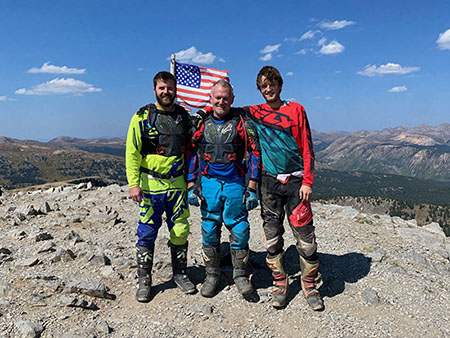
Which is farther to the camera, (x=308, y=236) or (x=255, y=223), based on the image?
(x=255, y=223)

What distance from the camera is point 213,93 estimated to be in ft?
22.3

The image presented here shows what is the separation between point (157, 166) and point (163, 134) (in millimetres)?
722

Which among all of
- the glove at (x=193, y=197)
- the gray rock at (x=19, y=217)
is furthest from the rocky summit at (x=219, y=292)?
the glove at (x=193, y=197)

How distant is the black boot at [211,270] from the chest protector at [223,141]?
210 centimetres

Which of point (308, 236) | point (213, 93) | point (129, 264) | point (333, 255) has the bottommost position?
point (333, 255)

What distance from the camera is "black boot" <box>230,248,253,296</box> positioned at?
281 inches

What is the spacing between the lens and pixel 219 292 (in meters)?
7.54

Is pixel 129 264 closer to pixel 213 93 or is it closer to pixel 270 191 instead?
pixel 270 191

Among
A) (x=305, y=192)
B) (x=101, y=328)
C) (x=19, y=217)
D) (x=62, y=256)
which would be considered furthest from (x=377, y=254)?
(x=19, y=217)

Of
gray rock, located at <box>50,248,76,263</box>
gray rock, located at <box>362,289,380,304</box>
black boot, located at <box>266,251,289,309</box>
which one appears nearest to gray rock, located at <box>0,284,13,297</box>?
gray rock, located at <box>50,248,76,263</box>

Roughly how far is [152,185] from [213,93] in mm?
2432

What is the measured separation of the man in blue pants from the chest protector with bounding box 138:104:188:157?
1.24 feet

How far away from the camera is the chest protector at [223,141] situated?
6.84 m

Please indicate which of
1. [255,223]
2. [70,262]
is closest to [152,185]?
[70,262]
